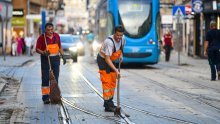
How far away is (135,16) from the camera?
92.6 ft

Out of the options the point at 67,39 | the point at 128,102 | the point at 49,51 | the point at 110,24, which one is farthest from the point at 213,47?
the point at 67,39

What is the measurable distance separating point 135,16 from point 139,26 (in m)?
0.49

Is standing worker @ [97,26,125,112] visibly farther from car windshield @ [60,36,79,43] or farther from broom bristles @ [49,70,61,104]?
car windshield @ [60,36,79,43]

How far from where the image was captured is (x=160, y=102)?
14344mm

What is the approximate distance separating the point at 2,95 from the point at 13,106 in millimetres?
2567

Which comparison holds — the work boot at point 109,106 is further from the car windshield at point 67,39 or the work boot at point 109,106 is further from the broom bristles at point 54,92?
the car windshield at point 67,39

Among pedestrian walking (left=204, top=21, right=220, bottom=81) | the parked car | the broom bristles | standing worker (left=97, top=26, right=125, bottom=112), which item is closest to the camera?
standing worker (left=97, top=26, right=125, bottom=112)

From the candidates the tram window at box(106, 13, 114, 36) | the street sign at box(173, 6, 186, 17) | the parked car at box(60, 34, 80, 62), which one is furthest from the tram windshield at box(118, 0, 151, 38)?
the parked car at box(60, 34, 80, 62)

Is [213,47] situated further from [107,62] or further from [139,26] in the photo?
[107,62]

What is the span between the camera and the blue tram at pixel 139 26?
92.2 feet

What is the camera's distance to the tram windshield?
2817 cm

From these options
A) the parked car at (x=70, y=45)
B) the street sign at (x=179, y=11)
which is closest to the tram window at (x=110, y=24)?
the street sign at (x=179, y=11)

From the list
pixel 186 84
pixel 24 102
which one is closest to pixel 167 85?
pixel 186 84

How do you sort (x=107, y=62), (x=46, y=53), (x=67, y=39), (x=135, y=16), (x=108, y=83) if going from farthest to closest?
(x=67, y=39) < (x=135, y=16) < (x=46, y=53) < (x=108, y=83) < (x=107, y=62)
